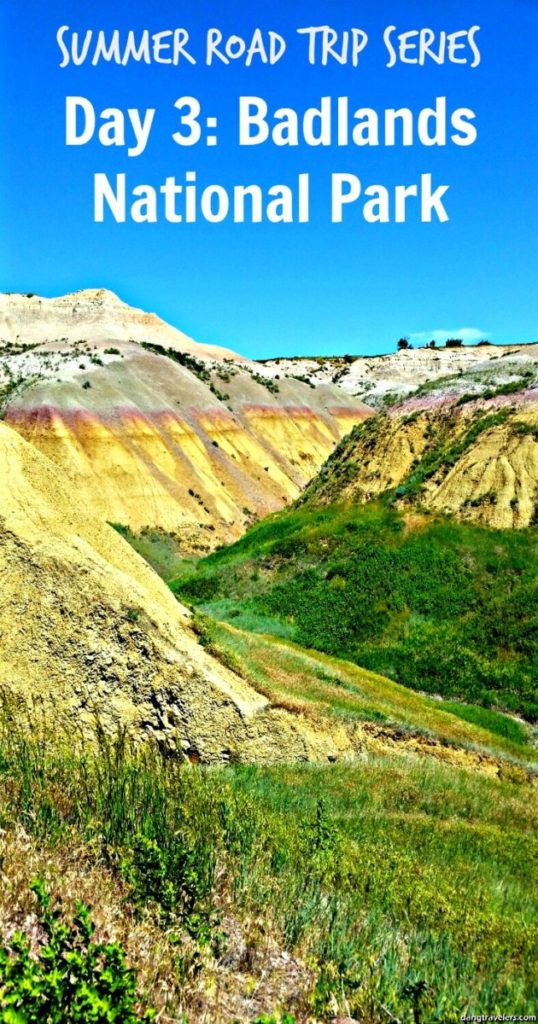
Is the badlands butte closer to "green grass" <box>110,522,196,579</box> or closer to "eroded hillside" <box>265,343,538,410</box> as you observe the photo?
"green grass" <box>110,522,196,579</box>

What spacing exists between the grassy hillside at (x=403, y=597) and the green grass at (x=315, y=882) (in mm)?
17590

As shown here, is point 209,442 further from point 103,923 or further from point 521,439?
point 103,923

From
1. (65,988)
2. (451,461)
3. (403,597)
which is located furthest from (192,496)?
(65,988)

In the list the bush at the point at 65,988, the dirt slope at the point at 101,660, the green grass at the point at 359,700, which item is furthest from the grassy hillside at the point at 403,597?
the bush at the point at 65,988

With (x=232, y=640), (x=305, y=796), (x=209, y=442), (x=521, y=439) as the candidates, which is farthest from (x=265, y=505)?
(x=305, y=796)

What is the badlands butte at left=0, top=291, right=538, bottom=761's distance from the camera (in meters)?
12.7

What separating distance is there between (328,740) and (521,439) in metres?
26.1

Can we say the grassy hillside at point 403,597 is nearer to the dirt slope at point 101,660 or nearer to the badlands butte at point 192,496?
the badlands butte at point 192,496

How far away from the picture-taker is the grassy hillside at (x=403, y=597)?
27.4 m

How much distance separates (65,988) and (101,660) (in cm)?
925

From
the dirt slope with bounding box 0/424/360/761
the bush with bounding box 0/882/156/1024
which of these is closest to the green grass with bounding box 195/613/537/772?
the dirt slope with bounding box 0/424/360/761

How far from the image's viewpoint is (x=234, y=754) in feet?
43.3

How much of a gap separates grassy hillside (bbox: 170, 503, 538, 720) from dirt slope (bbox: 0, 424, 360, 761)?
13.1 m

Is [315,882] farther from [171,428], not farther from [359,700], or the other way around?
[171,428]
